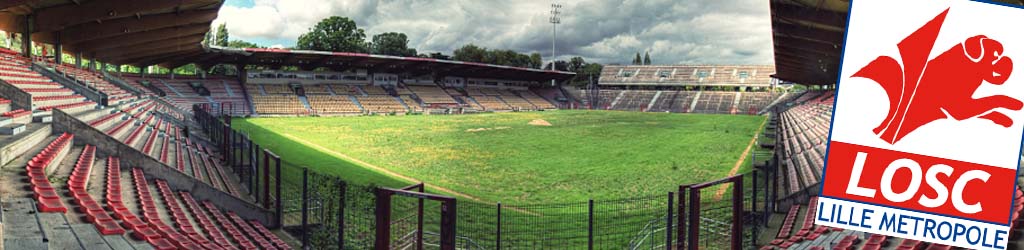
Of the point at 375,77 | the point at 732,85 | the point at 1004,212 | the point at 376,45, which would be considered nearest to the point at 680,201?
the point at 1004,212

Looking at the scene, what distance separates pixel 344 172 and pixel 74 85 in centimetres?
945

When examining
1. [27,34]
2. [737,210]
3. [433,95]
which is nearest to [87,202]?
[737,210]

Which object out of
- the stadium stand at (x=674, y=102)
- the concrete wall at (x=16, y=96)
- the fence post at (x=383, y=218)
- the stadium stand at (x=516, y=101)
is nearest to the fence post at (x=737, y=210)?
the fence post at (x=383, y=218)

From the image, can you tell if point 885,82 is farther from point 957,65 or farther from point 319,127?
point 319,127

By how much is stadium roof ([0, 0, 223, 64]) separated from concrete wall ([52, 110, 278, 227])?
8.99 m

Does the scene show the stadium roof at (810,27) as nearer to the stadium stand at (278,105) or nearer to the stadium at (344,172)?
the stadium at (344,172)

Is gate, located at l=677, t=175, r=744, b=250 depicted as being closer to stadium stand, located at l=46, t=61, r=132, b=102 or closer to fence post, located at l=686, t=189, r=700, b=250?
fence post, located at l=686, t=189, r=700, b=250

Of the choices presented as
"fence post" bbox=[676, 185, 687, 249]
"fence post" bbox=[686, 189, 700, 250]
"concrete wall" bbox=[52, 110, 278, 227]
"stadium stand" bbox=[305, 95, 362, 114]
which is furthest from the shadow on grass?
"stadium stand" bbox=[305, 95, 362, 114]

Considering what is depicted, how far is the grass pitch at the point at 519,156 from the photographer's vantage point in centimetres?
1677

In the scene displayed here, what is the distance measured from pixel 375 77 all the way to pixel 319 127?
28476 mm

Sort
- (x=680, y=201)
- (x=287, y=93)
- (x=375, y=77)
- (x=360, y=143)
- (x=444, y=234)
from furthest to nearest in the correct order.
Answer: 1. (x=375, y=77)
2. (x=287, y=93)
3. (x=360, y=143)
4. (x=680, y=201)
5. (x=444, y=234)

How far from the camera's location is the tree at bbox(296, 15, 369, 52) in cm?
8756

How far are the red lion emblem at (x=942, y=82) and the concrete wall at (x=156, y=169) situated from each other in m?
10.5

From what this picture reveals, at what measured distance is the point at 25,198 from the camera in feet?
20.1
